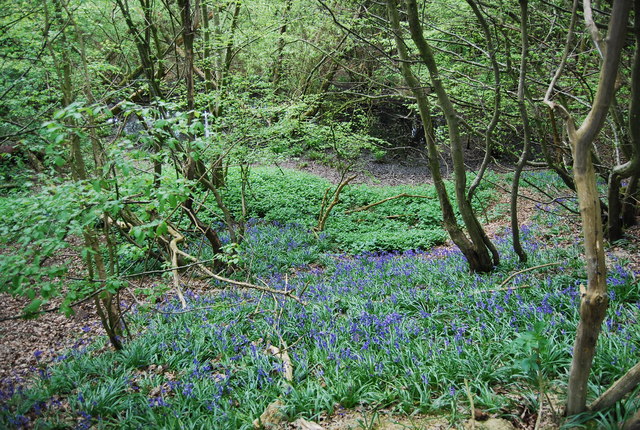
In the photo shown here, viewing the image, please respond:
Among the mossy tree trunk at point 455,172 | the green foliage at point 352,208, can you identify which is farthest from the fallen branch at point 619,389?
the green foliage at point 352,208

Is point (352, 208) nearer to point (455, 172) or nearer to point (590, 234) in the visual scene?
point (455, 172)

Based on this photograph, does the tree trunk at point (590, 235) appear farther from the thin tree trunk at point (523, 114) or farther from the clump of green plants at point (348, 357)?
the thin tree trunk at point (523, 114)

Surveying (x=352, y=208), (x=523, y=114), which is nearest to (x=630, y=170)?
(x=523, y=114)

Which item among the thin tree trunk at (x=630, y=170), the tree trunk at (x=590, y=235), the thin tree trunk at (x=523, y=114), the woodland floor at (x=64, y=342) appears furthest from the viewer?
the thin tree trunk at (x=523, y=114)

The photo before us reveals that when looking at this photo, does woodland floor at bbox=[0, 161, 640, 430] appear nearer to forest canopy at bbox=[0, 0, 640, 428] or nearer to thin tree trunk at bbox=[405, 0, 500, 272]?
forest canopy at bbox=[0, 0, 640, 428]

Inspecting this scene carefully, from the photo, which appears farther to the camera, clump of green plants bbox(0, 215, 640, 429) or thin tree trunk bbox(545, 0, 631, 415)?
clump of green plants bbox(0, 215, 640, 429)

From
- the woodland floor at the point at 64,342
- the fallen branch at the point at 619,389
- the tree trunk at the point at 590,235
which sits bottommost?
the woodland floor at the point at 64,342

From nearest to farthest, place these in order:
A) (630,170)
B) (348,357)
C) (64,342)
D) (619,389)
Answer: (619,389), (348,357), (630,170), (64,342)

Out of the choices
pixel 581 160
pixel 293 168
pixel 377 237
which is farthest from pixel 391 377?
pixel 293 168

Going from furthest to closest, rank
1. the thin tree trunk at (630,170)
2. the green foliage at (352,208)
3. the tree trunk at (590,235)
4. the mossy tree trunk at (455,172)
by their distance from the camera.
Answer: the green foliage at (352,208) < the mossy tree trunk at (455,172) < the thin tree trunk at (630,170) < the tree trunk at (590,235)

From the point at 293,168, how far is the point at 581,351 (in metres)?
15.2

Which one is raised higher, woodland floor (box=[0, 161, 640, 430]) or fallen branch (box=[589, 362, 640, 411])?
fallen branch (box=[589, 362, 640, 411])

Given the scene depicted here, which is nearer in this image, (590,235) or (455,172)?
(590,235)

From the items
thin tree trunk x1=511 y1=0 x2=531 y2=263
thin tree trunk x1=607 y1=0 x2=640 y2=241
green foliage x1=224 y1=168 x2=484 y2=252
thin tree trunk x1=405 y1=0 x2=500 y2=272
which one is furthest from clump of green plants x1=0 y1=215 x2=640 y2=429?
green foliage x1=224 y1=168 x2=484 y2=252
